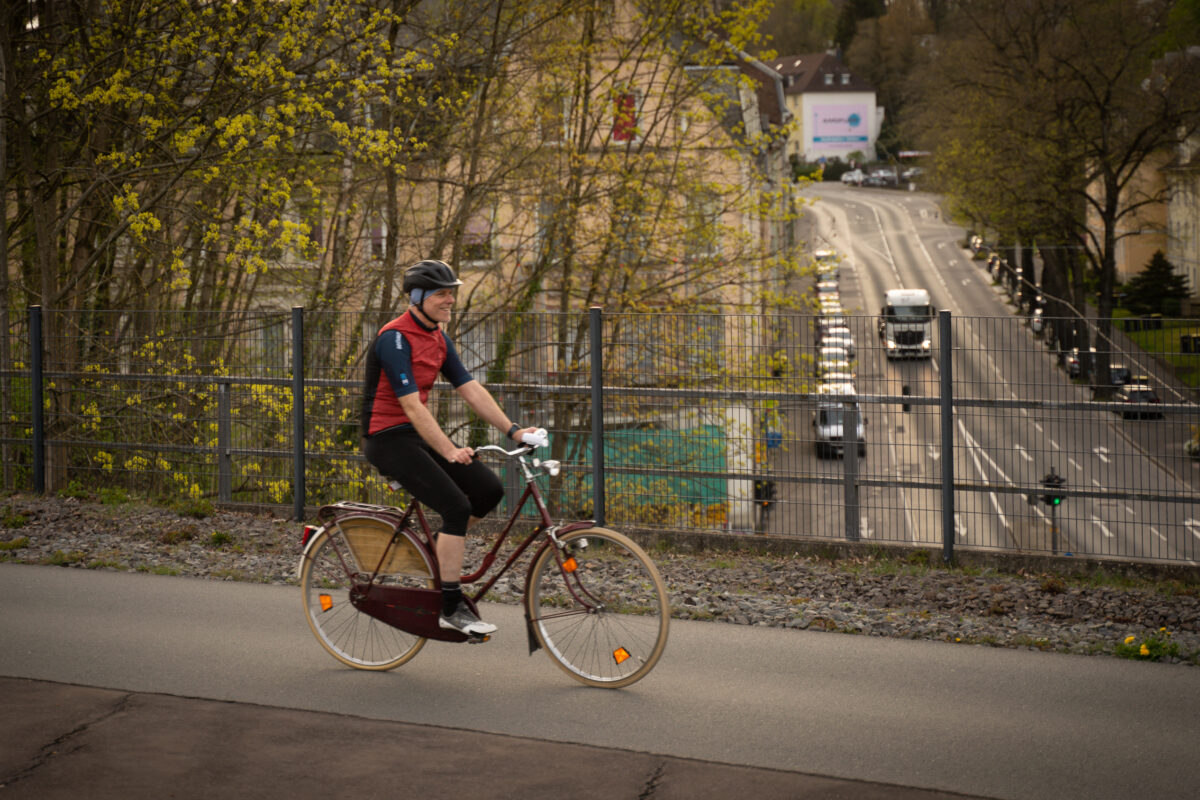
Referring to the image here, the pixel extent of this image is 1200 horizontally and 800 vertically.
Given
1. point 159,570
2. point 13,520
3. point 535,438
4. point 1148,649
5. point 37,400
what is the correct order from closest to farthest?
point 535,438 < point 1148,649 < point 159,570 < point 13,520 < point 37,400

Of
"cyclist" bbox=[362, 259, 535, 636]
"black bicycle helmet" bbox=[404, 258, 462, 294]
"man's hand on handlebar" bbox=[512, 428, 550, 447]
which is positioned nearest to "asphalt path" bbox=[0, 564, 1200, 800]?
"cyclist" bbox=[362, 259, 535, 636]

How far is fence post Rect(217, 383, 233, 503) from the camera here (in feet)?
39.4

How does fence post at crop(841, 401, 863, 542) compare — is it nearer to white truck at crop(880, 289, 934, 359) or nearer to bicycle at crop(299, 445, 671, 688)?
white truck at crop(880, 289, 934, 359)

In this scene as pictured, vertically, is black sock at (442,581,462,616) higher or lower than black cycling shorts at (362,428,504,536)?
lower

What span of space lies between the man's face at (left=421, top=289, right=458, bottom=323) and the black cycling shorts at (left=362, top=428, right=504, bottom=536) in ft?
1.79

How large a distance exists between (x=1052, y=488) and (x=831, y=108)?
14918cm

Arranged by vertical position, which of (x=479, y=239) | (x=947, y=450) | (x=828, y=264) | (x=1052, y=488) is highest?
(x=479, y=239)

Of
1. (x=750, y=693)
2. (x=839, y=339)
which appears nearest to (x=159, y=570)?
(x=750, y=693)

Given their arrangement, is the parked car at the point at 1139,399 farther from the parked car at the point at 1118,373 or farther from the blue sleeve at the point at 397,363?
the blue sleeve at the point at 397,363

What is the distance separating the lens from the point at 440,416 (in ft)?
37.0

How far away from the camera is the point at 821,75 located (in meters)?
153

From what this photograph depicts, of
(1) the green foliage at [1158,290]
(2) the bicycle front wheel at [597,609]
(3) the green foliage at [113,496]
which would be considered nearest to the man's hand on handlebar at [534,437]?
(2) the bicycle front wheel at [597,609]

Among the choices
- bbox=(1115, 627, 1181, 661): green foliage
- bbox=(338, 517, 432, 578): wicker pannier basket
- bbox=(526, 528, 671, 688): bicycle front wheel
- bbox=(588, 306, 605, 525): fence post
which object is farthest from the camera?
bbox=(588, 306, 605, 525): fence post

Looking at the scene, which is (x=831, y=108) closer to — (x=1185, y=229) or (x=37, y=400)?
(x=1185, y=229)
